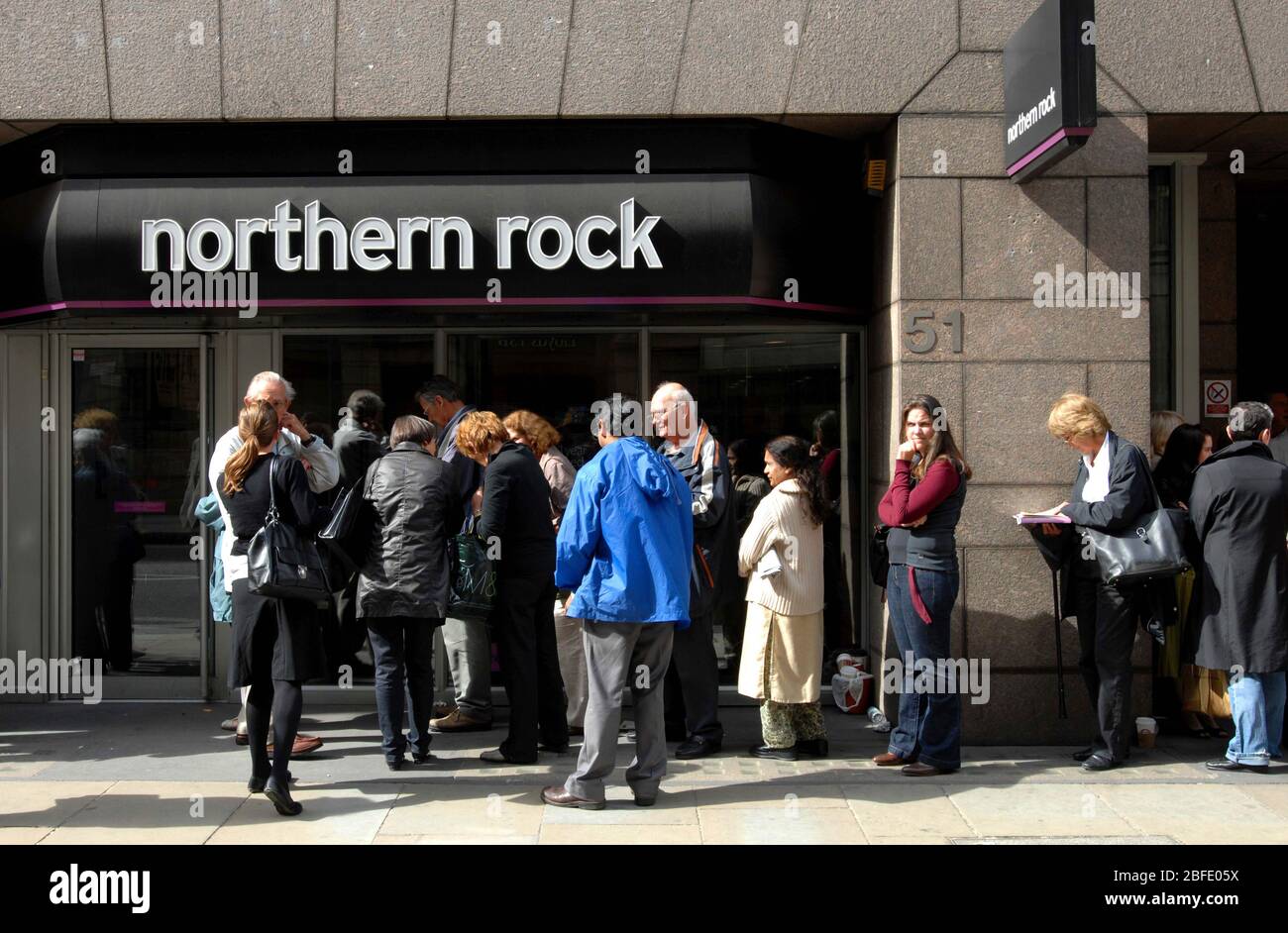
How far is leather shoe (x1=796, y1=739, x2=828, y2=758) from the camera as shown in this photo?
22.9 ft

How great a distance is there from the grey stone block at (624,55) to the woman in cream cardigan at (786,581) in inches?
87.5

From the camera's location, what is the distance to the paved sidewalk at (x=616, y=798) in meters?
5.56

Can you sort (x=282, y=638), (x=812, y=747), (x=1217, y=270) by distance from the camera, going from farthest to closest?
(x=1217, y=270) < (x=812, y=747) < (x=282, y=638)

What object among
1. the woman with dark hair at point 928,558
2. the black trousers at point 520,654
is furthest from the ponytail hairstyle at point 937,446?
the black trousers at point 520,654

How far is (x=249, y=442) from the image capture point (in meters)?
5.88

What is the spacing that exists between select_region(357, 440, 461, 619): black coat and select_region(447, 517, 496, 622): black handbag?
0.32 meters

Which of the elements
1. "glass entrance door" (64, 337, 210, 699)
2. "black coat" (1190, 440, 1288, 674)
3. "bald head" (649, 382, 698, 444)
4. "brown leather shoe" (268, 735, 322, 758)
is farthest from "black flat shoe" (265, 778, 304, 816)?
"black coat" (1190, 440, 1288, 674)

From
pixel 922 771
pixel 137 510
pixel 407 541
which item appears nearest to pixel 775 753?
pixel 922 771

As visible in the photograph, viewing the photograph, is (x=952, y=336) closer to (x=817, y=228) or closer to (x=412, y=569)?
(x=817, y=228)

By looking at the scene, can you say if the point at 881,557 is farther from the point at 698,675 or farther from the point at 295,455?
the point at 295,455

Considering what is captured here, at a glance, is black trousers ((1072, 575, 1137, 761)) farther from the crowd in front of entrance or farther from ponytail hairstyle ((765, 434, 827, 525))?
ponytail hairstyle ((765, 434, 827, 525))

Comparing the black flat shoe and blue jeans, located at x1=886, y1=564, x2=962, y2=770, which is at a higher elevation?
blue jeans, located at x1=886, y1=564, x2=962, y2=770

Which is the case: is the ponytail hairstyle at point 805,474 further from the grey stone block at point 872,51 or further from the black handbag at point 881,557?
the grey stone block at point 872,51

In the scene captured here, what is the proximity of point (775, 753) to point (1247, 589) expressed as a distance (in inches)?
103
